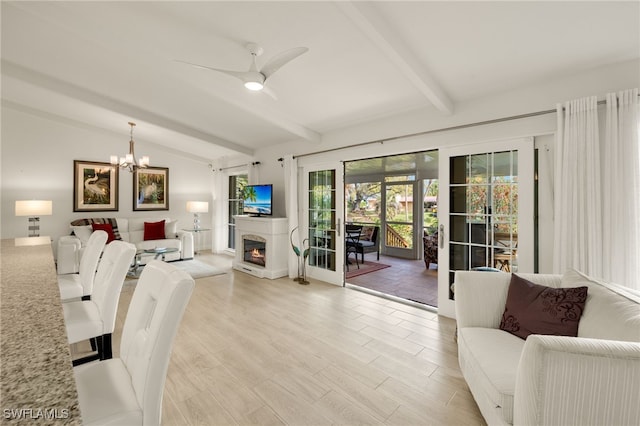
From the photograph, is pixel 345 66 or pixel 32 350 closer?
pixel 32 350

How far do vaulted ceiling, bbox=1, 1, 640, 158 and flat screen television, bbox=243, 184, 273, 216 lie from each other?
63.4 inches

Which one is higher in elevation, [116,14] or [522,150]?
[116,14]

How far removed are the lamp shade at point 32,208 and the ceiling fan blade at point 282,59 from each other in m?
5.01

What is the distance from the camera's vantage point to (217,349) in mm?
2604

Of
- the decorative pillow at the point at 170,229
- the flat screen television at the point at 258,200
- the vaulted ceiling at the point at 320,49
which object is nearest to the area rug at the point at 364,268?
the flat screen television at the point at 258,200

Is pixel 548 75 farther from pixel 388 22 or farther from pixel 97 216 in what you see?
pixel 97 216

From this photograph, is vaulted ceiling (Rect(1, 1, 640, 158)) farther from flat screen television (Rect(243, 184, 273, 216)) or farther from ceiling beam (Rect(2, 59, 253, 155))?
flat screen television (Rect(243, 184, 273, 216))

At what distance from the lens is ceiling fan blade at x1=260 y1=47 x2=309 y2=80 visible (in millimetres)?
2014

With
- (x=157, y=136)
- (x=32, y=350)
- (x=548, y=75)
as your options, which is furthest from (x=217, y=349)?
(x=157, y=136)

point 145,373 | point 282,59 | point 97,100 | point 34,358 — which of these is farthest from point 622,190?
point 97,100

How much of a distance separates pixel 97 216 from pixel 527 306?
24.6ft

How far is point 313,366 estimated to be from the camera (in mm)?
2338

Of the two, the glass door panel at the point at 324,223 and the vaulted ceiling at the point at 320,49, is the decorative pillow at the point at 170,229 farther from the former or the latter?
the glass door panel at the point at 324,223

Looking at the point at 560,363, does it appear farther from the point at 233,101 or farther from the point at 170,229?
the point at 170,229
